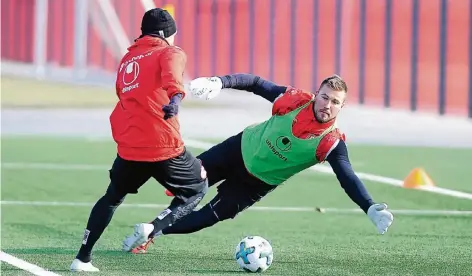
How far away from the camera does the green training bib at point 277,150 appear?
10211mm

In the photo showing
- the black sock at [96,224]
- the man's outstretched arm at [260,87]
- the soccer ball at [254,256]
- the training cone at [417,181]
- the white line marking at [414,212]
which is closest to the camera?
the black sock at [96,224]

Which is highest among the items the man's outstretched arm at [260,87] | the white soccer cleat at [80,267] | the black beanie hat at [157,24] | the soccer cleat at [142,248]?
the black beanie hat at [157,24]

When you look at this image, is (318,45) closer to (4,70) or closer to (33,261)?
(4,70)

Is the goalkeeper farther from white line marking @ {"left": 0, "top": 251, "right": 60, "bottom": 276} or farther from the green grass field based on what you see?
white line marking @ {"left": 0, "top": 251, "right": 60, "bottom": 276}

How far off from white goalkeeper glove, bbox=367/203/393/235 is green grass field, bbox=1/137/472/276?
60 centimetres

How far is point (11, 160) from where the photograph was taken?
17.7m

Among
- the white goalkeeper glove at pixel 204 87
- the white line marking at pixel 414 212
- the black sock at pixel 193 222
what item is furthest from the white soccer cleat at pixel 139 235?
the white line marking at pixel 414 212

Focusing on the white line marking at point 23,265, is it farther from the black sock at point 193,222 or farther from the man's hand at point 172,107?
the man's hand at point 172,107

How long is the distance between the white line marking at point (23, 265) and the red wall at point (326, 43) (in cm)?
1770

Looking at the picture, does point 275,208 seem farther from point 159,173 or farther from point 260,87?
point 159,173

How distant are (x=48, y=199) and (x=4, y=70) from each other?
976 inches

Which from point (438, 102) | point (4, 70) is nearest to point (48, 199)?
point (438, 102)

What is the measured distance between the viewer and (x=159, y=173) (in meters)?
9.59

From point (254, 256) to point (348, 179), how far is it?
0.86 metres
